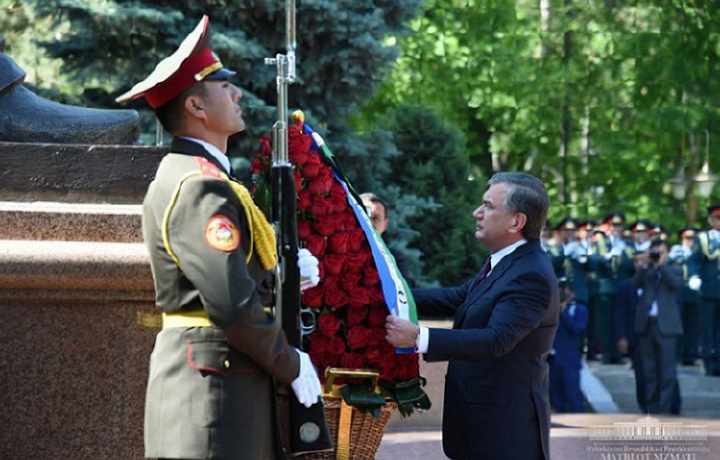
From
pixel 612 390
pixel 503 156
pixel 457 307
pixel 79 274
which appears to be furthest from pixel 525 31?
pixel 79 274

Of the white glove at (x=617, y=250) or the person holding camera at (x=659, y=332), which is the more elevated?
the white glove at (x=617, y=250)

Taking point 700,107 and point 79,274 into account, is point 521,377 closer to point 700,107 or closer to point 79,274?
point 79,274

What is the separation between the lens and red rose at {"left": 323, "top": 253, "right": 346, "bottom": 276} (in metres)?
4.32

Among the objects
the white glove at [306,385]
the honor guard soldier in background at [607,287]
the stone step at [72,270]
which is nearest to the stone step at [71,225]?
the stone step at [72,270]

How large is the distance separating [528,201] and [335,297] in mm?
843

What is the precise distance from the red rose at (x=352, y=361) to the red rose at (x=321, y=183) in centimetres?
51

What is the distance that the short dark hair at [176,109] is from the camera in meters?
3.83

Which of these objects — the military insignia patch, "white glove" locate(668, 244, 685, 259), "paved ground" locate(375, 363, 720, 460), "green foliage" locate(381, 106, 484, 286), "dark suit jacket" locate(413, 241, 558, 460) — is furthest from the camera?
"white glove" locate(668, 244, 685, 259)

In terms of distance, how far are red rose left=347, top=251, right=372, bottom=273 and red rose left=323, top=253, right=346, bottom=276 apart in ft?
0.08

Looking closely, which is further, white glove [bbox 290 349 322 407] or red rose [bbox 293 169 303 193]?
red rose [bbox 293 169 303 193]

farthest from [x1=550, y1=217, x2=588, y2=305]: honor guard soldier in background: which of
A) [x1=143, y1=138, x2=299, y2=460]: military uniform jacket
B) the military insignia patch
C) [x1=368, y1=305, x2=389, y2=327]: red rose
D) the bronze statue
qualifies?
the military insignia patch

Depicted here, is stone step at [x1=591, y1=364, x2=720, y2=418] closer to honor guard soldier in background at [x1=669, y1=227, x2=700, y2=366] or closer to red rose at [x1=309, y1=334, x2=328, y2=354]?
honor guard soldier in background at [x1=669, y1=227, x2=700, y2=366]

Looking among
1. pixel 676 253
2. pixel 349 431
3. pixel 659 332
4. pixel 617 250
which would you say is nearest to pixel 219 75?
pixel 349 431

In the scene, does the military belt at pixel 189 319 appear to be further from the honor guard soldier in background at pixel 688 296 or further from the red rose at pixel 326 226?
the honor guard soldier in background at pixel 688 296
